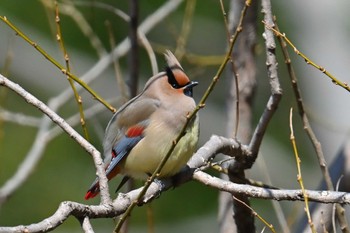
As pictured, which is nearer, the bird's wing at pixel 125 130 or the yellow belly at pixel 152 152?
the yellow belly at pixel 152 152

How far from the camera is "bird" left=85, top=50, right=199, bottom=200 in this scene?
425 cm

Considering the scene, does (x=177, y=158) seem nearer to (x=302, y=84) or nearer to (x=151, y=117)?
(x=151, y=117)

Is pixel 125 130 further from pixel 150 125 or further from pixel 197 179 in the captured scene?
pixel 197 179

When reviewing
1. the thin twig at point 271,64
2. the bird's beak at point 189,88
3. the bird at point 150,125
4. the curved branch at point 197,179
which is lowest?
the curved branch at point 197,179

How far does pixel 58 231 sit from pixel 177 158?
263 inches

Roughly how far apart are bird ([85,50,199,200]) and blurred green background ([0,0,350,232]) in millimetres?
5290

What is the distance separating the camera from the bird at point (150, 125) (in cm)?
425

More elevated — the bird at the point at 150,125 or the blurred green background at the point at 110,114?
the blurred green background at the point at 110,114

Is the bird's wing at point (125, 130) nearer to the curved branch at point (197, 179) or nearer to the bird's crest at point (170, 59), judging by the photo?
the bird's crest at point (170, 59)

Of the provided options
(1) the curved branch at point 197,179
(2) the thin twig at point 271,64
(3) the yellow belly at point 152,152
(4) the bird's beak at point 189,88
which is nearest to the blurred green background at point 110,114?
(4) the bird's beak at point 189,88

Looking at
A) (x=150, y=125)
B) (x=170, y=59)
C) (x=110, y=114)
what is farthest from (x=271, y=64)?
(x=110, y=114)

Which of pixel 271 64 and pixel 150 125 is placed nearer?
pixel 271 64

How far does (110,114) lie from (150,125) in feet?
21.8

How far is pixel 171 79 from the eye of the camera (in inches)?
176
